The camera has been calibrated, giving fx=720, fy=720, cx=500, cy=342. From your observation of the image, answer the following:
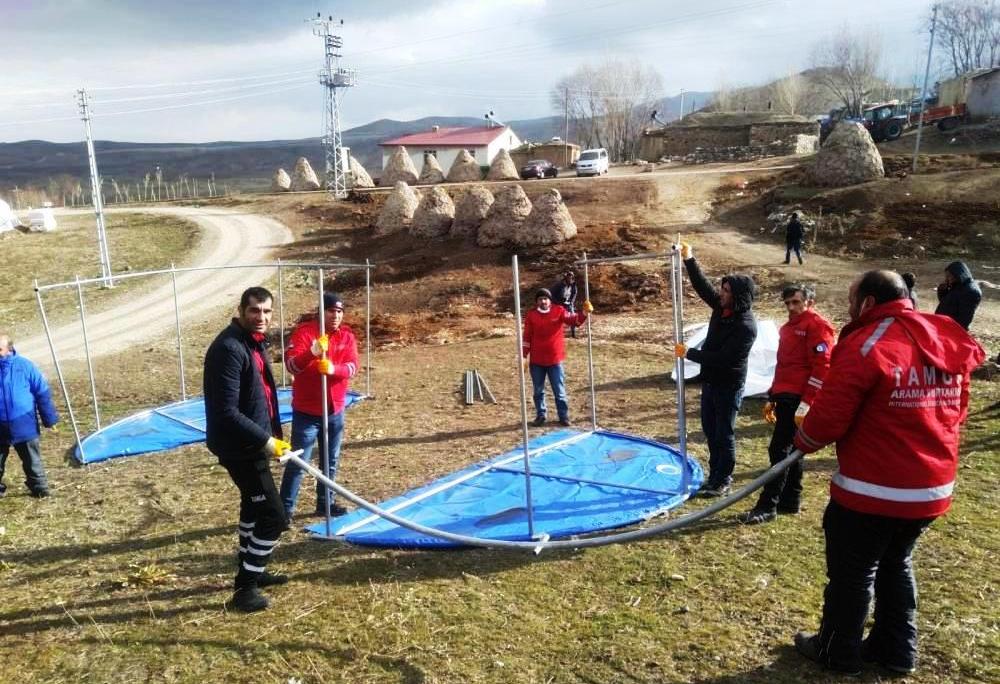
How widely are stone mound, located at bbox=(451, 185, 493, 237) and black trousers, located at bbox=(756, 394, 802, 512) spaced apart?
18.0 m

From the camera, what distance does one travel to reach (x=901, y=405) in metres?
3.16

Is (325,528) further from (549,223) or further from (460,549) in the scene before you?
(549,223)

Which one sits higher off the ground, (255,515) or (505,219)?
(505,219)

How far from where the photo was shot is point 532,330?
28.3 ft

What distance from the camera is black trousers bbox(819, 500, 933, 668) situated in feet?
10.8

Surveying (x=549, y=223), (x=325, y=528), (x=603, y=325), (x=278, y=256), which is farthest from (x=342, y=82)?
(x=325, y=528)

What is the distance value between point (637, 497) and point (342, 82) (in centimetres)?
3995

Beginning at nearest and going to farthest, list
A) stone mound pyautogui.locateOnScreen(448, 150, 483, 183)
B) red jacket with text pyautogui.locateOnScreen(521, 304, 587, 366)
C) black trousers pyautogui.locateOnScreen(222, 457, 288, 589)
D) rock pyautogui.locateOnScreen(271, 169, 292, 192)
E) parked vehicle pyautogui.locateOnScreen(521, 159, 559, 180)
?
black trousers pyautogui.locateOnScreen(222, 457, 288, 589)
red jacket with text pyautogui.locateOnScreen(521, 304, 587, 366)
parked vehicle pyautogui.locateOnScreen(521, 159, 559, 180)
stone mound pyautogui.locateOnScreen(448, 150, 483, 183)
rock pyautogui.locateOnScreen(271, 169, 292, 192)

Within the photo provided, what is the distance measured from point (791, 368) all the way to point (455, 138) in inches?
2235

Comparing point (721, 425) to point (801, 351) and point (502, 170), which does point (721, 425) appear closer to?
point (801, 351)

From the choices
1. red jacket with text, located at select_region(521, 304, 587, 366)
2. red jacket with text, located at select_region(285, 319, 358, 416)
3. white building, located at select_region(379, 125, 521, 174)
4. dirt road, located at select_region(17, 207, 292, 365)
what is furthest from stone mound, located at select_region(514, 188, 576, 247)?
white building, located at select_region(379, 125, 521, 174)

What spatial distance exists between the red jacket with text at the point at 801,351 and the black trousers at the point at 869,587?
185 cm

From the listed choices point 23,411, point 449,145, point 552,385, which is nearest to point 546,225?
point 552,385

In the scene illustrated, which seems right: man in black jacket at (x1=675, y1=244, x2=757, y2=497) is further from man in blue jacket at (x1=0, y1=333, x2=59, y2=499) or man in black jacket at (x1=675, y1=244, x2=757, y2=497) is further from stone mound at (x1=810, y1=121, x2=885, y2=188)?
stone mound at (x1=810, y1=121, x2=885, y2=188)
